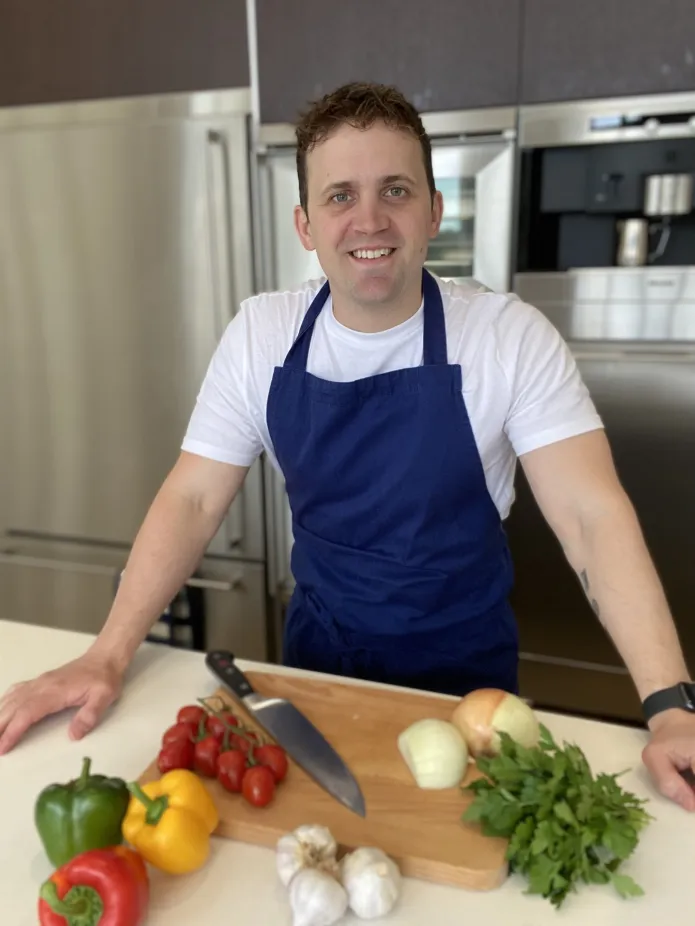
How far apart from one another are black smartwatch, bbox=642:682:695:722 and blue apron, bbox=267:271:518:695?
1.22 feet

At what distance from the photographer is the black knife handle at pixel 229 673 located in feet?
3.32

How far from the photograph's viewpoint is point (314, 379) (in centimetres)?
123

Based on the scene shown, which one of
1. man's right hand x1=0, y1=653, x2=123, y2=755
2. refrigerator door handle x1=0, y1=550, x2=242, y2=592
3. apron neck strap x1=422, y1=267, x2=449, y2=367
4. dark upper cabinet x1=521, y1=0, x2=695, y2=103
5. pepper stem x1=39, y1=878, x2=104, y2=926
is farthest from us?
refrigerator door handle x1=0, y1=550, x2=242, y2=592

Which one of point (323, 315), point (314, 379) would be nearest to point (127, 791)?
point (314, 379)

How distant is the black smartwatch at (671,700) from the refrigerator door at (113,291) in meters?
1.59

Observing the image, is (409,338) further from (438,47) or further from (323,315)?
(438,47)

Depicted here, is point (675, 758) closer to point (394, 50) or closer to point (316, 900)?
point (316, 900)

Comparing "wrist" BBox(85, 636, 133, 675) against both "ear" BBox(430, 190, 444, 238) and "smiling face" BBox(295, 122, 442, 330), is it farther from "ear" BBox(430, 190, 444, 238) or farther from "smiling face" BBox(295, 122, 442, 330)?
"ear" BBox(430, 190, 444, 238)

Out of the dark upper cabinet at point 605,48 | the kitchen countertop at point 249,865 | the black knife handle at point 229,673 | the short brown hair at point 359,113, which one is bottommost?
the kitchen countertop at point 249,865

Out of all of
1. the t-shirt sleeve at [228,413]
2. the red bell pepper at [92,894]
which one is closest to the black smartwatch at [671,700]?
the red bell pepper at [92,894]

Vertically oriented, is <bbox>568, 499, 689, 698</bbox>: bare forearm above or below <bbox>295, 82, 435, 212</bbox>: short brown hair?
below

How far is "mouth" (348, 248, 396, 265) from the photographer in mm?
1149

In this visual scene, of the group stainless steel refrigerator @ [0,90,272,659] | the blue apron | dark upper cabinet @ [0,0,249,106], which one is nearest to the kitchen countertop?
the blue apron

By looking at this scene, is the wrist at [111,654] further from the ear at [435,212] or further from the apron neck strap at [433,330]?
the ear at [435,212]
